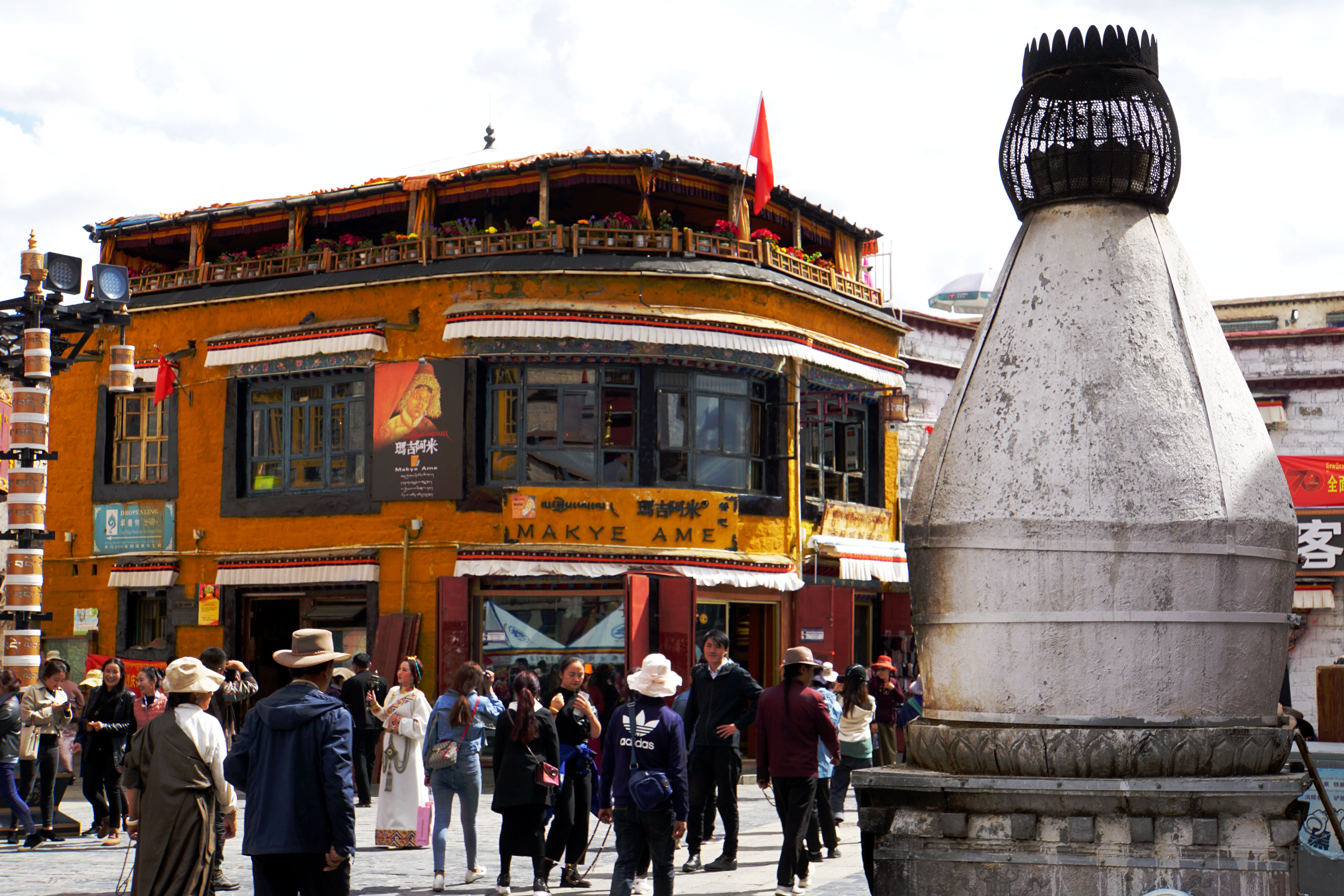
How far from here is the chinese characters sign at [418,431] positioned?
21812 mm

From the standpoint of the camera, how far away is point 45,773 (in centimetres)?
1370

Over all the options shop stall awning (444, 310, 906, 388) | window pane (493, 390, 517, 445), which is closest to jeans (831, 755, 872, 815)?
shop stall awning (444, 310, 906, 388)

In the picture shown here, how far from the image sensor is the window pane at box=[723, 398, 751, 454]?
74.1ft

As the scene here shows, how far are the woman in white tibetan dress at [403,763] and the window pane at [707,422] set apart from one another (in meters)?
9.68

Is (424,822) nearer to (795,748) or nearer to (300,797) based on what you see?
(795,748)

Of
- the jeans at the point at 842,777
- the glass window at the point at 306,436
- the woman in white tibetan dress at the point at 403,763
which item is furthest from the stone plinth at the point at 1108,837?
the glass window at the point at 306,436

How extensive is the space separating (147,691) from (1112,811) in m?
10.1

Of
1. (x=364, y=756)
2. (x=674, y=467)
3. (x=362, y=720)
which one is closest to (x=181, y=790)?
(x=362, y=720)

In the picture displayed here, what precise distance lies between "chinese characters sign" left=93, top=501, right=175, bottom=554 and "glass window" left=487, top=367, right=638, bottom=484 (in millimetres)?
6034

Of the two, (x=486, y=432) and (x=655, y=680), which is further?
(x=486, y=432)

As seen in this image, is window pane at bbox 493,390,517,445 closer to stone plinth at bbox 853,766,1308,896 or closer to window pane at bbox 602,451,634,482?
window pane at bbox 602,451,634,482

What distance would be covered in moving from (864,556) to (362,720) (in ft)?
34.7

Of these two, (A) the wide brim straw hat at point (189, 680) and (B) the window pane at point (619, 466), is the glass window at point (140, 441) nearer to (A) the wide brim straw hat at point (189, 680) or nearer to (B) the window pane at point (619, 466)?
(B) the window pane at point (619, 466)

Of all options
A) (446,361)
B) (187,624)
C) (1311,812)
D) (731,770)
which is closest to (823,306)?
(446,361)
